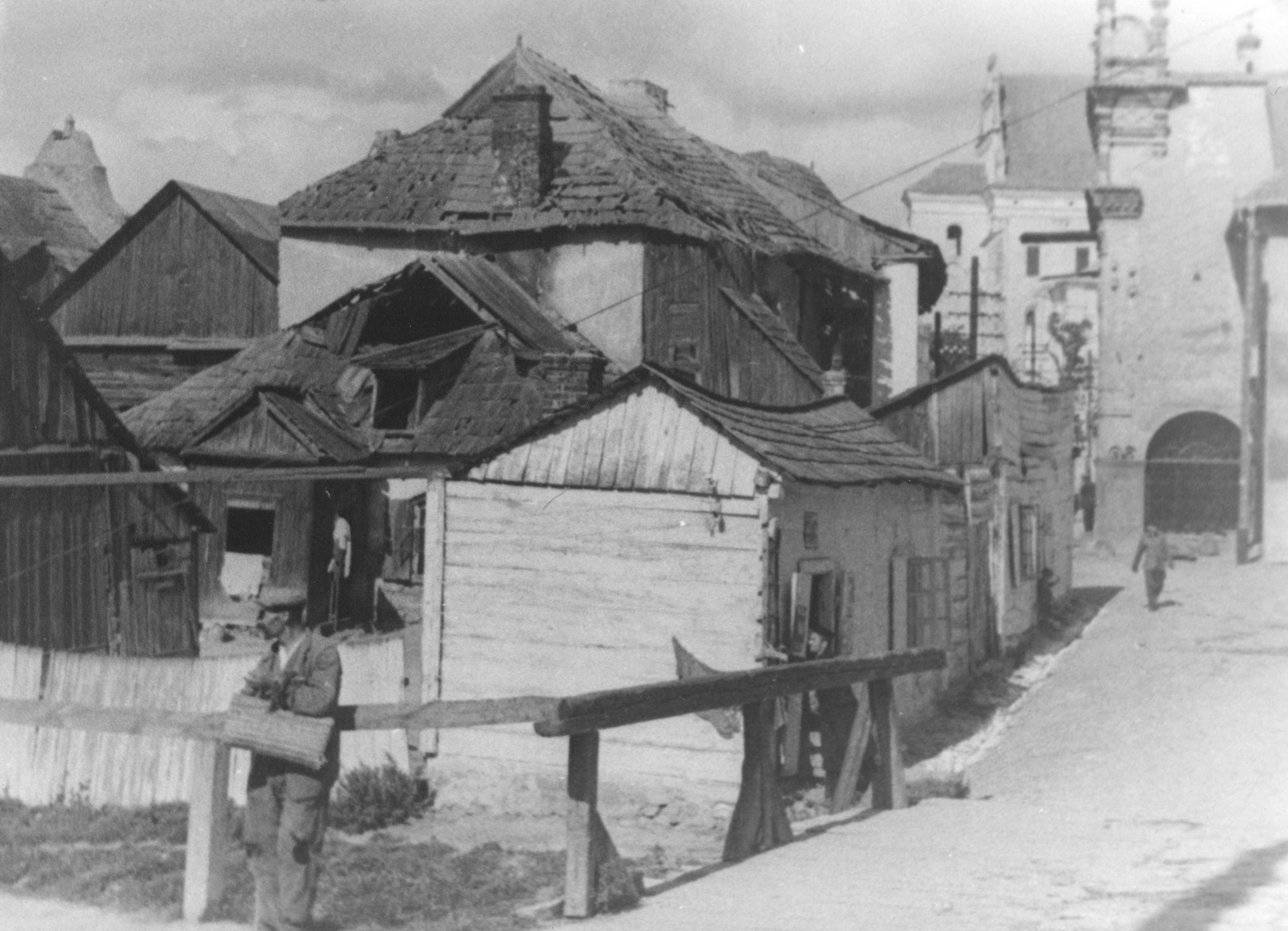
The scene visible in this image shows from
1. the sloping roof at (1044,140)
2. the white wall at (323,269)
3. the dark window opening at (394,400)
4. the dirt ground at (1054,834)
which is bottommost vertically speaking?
the dirt ground at (1054,834)

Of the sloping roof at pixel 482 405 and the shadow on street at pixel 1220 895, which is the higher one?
the sloping roof at pixel 482 405

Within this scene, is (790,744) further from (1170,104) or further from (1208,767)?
(1170,104)

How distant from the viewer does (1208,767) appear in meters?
13.6

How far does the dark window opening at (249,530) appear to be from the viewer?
24094mm

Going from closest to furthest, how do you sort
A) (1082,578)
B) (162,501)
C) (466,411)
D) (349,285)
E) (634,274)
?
(162,501) < (466,411) < (634,274) < (349,285) < (1082,578)

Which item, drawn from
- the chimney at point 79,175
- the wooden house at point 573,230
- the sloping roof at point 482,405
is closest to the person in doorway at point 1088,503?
the wooden house at point 573,230

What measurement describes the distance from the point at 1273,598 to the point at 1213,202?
16.8 m

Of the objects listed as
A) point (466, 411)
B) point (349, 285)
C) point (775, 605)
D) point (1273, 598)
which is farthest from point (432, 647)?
point (1273, 598)

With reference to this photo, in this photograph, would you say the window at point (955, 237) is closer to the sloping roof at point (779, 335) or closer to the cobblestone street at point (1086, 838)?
the sloping roof at point (779, 335)

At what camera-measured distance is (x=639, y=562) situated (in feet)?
43.6

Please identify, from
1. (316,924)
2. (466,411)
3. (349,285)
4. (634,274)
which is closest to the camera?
(316,924)

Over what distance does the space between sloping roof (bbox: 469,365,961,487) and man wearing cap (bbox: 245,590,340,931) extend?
17.7 ft

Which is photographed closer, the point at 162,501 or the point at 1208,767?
the point at 1208,767

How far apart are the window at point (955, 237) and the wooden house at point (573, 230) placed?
43.7 meters
